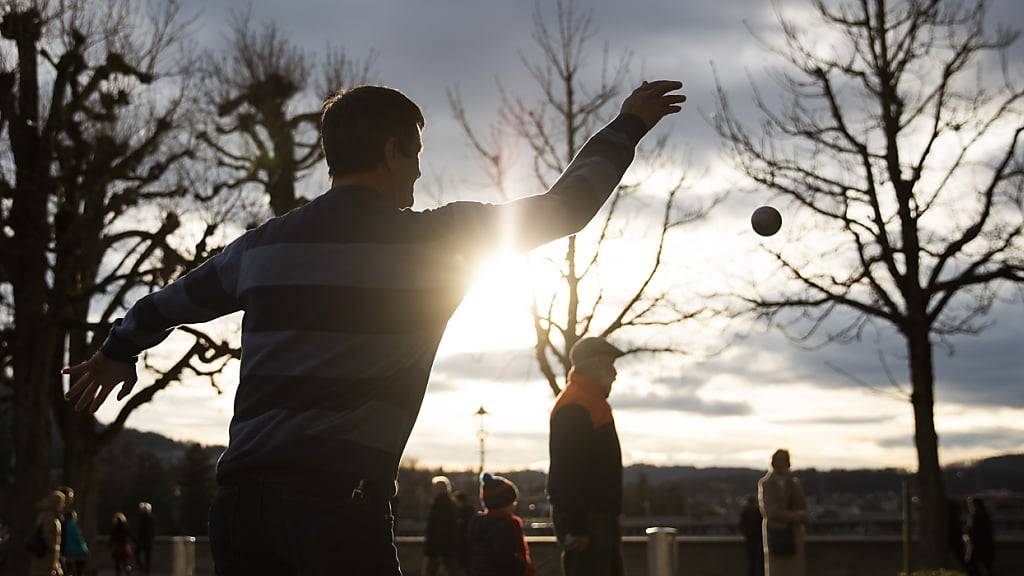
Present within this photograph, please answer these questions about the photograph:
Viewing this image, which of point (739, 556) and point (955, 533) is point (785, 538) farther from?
point (955, 533)

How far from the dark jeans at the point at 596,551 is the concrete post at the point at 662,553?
700cm

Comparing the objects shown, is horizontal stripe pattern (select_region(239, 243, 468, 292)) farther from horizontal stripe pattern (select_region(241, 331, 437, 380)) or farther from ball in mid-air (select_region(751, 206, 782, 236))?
ball in mid-air (select_region(751, 206, 782, 236))

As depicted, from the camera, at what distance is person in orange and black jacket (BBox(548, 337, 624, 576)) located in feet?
22.9

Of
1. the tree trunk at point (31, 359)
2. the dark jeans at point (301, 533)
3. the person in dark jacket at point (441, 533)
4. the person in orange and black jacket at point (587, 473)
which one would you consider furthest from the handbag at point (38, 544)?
the dark jeans at point (301, 533)

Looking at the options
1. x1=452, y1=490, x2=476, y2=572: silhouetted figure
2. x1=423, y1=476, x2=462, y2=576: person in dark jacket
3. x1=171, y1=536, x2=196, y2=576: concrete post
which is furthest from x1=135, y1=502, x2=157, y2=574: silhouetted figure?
x1=423, y1=476, x2=462, y2=576: person in dark jacket

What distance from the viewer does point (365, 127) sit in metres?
2.52

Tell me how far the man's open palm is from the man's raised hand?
1330mm

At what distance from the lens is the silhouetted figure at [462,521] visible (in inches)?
656

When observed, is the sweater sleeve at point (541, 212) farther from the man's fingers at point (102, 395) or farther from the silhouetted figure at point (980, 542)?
the silhouetted figure at point (980, 542)

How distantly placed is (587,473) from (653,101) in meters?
4.38

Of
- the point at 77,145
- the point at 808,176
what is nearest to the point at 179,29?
the point at 77,145

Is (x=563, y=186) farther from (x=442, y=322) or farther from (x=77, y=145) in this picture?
(x=77, y=145)

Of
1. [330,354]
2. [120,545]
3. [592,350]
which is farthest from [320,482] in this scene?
[120,545]

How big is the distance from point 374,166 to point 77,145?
18930 mm
